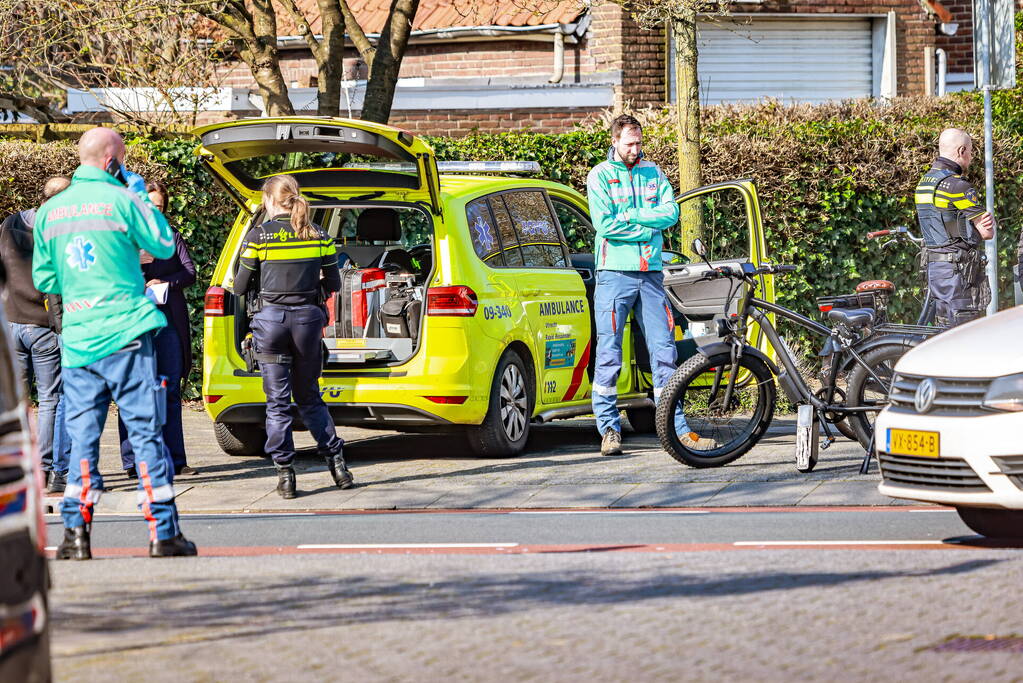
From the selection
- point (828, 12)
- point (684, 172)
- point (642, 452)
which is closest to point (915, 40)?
point (828, 12)

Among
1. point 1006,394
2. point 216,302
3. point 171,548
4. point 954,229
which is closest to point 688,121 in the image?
point 954,229

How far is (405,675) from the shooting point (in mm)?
5402

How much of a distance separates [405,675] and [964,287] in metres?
8.39

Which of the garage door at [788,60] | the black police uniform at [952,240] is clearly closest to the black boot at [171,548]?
the black police uniform at [952,240]

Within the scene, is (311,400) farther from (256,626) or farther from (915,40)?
(915,40)

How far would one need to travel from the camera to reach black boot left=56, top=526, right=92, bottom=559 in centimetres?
778

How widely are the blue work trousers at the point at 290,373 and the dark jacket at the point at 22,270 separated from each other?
1274 mm

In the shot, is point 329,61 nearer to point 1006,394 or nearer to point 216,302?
point 216,302

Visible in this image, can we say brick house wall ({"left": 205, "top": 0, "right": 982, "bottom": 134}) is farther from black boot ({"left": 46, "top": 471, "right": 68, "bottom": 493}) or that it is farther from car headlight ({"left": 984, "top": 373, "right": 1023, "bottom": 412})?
car headlight ({"left": 984, "top": 373, "right": 1023, "bottom": 412})

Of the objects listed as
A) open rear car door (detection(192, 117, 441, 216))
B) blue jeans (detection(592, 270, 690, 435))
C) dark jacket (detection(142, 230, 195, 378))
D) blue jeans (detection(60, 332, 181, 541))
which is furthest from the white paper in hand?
blue jeans (detection(592, 270, 690, 435))

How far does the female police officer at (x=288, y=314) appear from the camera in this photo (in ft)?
32.5

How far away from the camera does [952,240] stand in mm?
12797

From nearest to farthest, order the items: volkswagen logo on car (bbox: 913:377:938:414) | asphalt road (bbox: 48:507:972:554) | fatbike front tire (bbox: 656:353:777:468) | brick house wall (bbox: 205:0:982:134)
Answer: volkswagen logo on car (bbox: 913:377:938:414) < asphalt road (bbox: 48:507:972:554) < fatbike front tire (bbox: 656:353:777:468) < brick house wall (bbox: 205:0:982:134)

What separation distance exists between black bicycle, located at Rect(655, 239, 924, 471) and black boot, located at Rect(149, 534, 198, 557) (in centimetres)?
332
